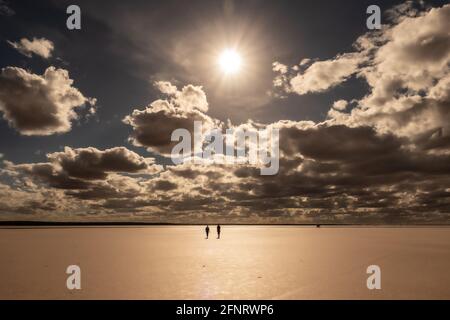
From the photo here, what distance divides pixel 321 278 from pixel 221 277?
18.4 ft

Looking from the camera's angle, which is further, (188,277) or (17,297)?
(188,277)

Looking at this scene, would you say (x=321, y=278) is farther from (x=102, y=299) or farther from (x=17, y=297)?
(x=17, y=297)

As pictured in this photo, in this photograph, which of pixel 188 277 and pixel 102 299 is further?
pixel 188 277

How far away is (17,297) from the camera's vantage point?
17.0 meters
